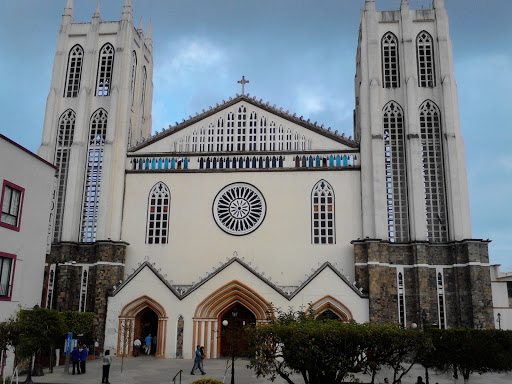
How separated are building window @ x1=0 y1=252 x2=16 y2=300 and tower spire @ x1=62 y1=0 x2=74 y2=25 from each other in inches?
921

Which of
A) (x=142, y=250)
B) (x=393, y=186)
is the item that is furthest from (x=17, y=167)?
(x=393, y=186)

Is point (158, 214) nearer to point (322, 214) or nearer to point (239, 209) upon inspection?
point (239, 209)

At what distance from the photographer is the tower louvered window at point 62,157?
3525 centimetres

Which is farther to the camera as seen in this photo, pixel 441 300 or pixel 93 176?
pixel 93 176

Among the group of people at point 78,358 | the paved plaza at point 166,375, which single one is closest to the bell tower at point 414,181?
the paved plaza at point 166,375

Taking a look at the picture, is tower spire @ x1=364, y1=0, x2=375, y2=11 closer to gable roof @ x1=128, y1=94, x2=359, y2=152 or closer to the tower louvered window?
gable roof @ x1=128, y1=94, x2=359, y2=152

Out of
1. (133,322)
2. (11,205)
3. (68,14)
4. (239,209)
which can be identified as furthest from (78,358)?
(68,14)

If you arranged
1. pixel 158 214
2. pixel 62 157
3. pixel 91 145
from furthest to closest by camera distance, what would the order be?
pixel 62 157
pixel 91 145
pixel 158 214

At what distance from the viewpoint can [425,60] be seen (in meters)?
35.7

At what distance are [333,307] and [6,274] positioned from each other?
17.7 meters

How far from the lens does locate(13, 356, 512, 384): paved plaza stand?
2222cm

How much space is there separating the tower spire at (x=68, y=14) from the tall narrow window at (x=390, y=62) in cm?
2375

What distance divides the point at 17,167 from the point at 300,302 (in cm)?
1687

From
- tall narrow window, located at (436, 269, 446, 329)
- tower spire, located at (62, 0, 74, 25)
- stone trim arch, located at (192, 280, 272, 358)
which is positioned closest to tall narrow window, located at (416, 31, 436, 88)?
tall narrow window, located at (436, 269, 446, 329)
